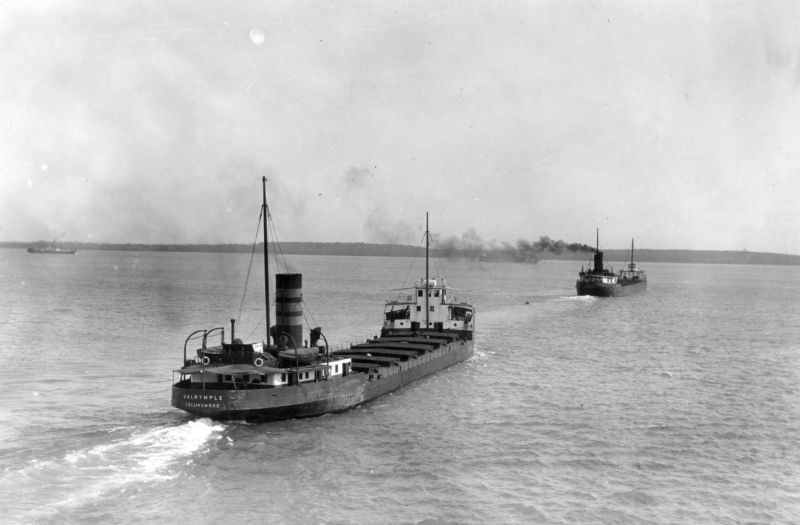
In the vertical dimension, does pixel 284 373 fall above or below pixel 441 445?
above

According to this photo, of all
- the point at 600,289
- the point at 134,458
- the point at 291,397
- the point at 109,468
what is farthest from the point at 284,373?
the point at 600,289

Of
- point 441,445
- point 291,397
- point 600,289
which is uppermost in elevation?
point 600,289

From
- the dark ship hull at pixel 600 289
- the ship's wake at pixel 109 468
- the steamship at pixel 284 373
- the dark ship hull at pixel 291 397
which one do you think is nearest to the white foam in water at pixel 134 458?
the ship's wake at pixel 109 468

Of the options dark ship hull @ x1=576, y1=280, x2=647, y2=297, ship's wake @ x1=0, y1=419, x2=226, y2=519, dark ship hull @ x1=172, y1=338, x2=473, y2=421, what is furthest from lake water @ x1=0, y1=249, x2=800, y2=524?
dark ship hull @ x1=576, y1=280, x2=647, y2=297

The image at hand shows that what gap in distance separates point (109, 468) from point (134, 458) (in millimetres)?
1442

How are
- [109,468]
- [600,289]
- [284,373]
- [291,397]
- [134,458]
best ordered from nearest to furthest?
[109,468]
[134,458]
[291,397]
[284,373]
[600,289]

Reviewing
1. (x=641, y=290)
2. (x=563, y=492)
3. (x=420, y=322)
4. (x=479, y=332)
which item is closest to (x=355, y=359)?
(x=420, y=322)

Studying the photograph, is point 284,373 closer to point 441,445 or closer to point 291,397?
point 291,397

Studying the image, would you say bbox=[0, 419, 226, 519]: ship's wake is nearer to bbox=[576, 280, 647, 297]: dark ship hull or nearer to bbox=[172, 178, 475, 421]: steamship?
bbox=[172, 178, 475, 421]: steamship

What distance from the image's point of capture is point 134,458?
27.8 meters

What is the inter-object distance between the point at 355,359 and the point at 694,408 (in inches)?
821

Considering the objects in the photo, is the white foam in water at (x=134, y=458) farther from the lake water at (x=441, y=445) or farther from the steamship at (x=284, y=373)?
the steamship at (x=284, y=373)

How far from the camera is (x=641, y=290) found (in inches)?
5896

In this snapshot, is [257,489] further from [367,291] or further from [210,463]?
[367,291]
